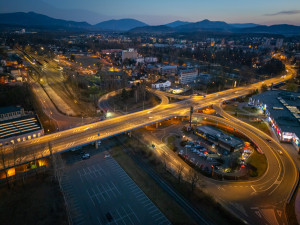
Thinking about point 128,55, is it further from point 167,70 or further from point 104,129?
point 104,129

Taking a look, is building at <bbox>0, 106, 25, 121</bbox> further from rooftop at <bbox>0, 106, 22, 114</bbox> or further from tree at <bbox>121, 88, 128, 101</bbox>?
tree at <bbox>121, 88, 128, 101</bbox>

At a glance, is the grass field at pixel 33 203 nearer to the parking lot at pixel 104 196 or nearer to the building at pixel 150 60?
the parking lot at pixel 104 196

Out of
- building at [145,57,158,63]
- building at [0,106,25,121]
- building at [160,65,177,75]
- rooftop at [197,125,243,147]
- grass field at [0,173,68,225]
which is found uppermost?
building at [145,57,158,63]

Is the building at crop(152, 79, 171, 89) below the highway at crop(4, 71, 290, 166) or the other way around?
the other way around

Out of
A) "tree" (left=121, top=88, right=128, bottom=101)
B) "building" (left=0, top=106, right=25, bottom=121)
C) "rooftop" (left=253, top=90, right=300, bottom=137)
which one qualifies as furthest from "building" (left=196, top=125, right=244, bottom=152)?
"building" (left=0, top=106, right=25, bottom=121)

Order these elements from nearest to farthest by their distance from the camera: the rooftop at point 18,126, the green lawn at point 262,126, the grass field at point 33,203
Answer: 1. the grass field at point 33,203
2. the rooftop at point 18,126
3. the green lawn at point 262,126

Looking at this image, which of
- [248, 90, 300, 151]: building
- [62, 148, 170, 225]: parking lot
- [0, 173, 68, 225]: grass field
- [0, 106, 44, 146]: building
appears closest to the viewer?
[0, 173, 68, 225]: grass field

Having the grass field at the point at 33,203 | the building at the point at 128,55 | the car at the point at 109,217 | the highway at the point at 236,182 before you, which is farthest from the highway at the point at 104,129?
the building at the point at 128,55
